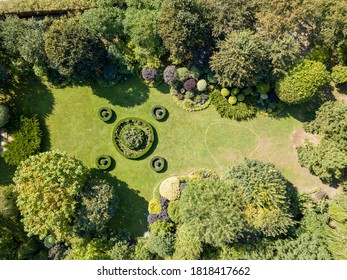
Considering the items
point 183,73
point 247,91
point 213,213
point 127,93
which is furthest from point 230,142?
point 127,93

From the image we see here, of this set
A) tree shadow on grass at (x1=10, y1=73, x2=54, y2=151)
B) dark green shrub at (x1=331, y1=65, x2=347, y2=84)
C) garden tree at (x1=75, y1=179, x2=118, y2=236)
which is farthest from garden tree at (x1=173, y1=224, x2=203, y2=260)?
dark green shrub at (x1=331, y1=65, x2=347, y2=84)

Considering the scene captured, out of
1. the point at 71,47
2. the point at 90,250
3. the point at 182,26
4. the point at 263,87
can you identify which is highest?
the point at 182,26

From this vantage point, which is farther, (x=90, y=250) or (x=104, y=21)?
(x=104, y=21)

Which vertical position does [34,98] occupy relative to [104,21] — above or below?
below

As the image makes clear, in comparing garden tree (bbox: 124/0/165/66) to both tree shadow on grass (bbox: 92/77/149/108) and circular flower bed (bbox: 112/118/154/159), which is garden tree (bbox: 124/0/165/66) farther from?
circular flower bed (bbox: 112/118/154/159)

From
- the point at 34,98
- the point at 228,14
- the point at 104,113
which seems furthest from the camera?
the point at 34,98

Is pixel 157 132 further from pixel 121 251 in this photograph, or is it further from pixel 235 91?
pixel 121 251
